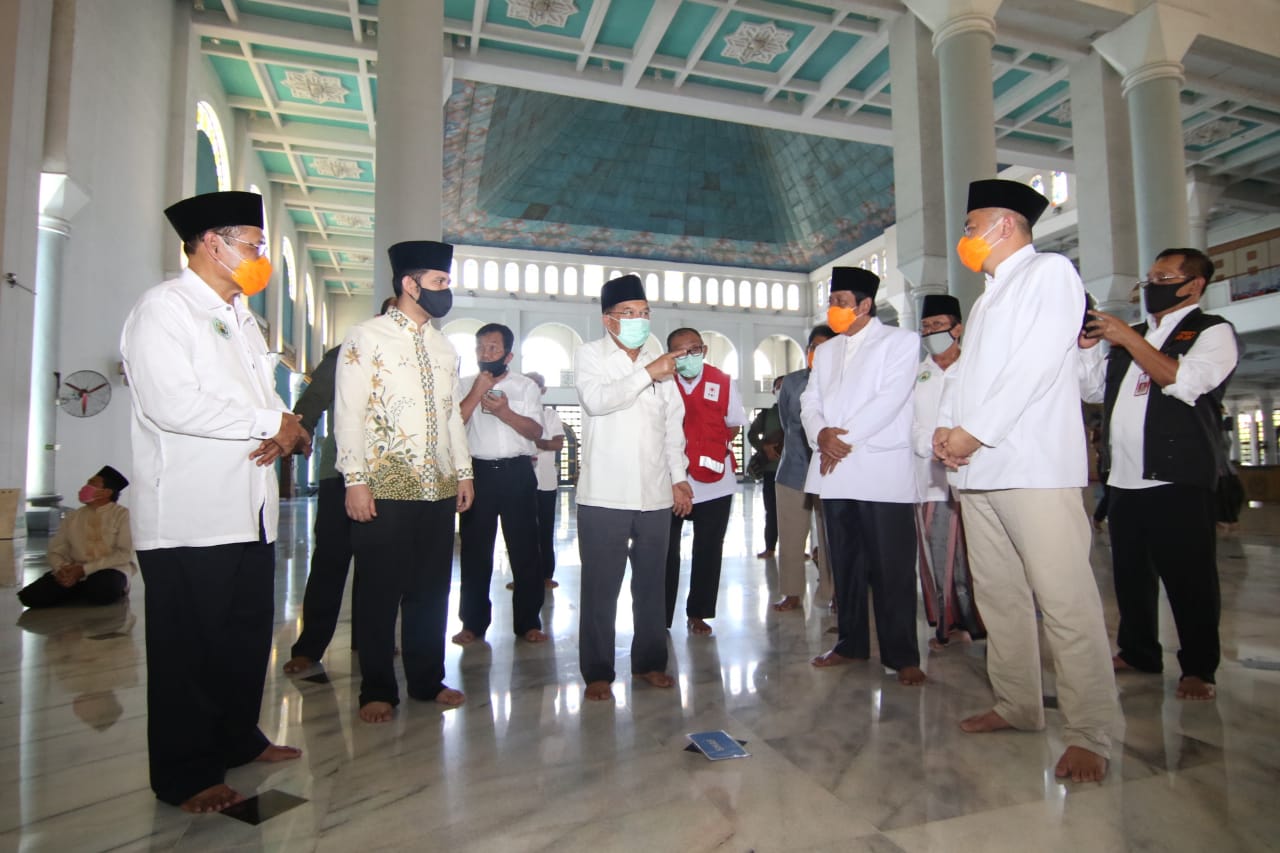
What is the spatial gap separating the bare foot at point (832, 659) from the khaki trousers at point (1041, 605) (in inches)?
33.4

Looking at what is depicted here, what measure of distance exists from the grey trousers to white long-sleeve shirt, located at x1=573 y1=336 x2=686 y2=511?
7 centimetres

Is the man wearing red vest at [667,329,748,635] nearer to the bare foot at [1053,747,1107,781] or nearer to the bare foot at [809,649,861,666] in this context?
the bare foot at [809,649,861,666]

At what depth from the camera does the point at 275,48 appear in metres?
12.8

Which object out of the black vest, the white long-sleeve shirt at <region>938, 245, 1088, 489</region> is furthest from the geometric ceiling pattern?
the white long-sleeve shirt at <region>938, 245, 1088, 489</region>

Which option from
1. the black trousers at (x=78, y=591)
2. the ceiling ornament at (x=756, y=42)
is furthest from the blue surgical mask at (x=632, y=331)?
the ceiling ornament at (x=756, y=42)

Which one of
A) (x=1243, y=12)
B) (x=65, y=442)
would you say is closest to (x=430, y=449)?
(x=65, y=442)

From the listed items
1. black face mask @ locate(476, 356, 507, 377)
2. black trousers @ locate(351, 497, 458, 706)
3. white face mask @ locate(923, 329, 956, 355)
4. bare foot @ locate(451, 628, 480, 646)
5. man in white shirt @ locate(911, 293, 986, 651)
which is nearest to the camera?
black trousers @ locate(351, 497, 458, 706)

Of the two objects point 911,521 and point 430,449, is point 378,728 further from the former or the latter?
point 911,521

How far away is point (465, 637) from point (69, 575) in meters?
2.97

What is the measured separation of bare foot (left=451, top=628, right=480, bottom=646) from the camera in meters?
3.70

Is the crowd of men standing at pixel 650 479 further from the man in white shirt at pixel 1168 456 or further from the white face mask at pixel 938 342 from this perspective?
the white face mask at pixel 938 342

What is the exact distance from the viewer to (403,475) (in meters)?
2.71

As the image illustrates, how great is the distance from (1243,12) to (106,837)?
51.5 feet

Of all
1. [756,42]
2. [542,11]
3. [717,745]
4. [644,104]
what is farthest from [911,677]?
[644,104]
